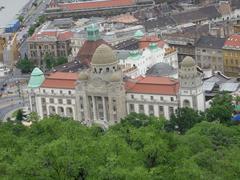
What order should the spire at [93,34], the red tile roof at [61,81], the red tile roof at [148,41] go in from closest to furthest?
1. the red tile roof at [61,81]
2. the red tile roof at [148,41]
3. the spire at [93,34]

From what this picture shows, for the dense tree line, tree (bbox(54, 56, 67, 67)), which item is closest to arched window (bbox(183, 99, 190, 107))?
the dense tree line

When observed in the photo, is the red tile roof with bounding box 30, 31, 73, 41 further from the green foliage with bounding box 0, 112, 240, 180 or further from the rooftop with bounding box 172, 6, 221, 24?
the green foliage with bounding box 0, 112, 240, 180

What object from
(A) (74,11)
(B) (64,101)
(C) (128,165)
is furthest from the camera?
(A) (74,11)

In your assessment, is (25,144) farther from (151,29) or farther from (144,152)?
(151,29)

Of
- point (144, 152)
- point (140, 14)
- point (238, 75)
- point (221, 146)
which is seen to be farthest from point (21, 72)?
point (144, 152)

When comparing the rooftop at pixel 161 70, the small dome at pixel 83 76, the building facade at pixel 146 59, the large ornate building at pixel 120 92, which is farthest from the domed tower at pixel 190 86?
the building facade at pixel 146 59

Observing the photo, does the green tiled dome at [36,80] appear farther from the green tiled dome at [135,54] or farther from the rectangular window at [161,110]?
the rectangular window at [161,110]
